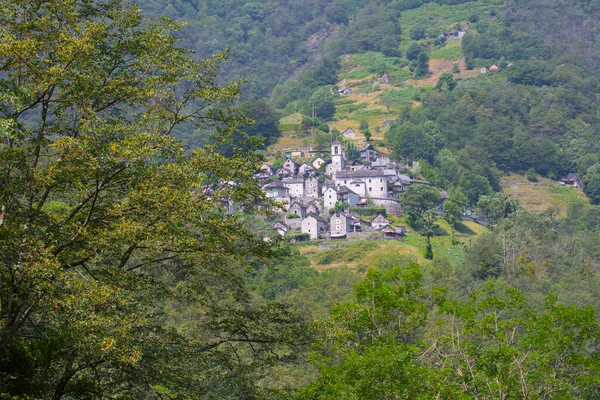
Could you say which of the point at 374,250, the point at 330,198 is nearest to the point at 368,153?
the point at 330,198

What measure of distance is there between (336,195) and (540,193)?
4426 centimetres

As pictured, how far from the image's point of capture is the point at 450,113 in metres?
140

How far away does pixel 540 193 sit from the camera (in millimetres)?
120750

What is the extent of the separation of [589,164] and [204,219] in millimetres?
124712

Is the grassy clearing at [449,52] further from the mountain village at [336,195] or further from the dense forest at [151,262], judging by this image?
the dense forest at [151,262]

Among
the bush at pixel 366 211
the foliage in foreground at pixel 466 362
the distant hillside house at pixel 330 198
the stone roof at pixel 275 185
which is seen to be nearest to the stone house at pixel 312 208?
the distant hillside house at pixel 330 198

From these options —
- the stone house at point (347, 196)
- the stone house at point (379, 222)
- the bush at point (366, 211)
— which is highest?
the stone house at point (347, 196)

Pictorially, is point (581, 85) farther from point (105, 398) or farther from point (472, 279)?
point (105, 398)

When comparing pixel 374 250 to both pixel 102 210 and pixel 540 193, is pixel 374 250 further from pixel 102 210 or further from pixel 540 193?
pixel 102 210

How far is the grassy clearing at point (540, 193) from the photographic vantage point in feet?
376

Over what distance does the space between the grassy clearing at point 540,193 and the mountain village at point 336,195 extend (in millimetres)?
22232

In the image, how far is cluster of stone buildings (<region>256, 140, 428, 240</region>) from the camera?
83.6m

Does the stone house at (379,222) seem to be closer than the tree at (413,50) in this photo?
Yes

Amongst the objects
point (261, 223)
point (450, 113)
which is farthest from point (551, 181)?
point (261, 223)
